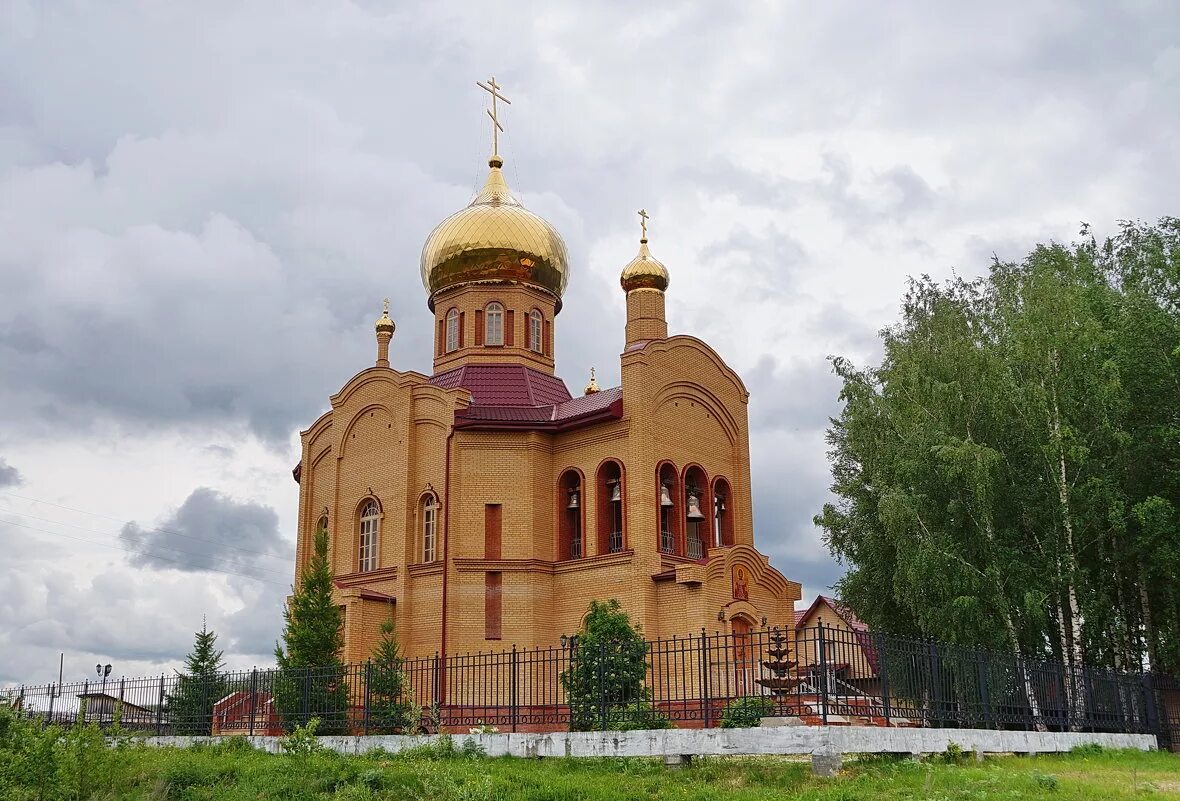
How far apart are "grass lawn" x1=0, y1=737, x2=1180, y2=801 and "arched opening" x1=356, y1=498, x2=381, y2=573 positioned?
281 inches

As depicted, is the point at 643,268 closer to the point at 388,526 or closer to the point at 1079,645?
the point at 388,526

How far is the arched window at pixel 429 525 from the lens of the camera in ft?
63.8

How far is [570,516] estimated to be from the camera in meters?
19.8

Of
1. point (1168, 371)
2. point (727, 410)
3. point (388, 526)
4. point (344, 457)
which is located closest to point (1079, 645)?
point (1168, 371)

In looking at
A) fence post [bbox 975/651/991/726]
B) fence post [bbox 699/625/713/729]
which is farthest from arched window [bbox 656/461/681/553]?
fence post [bbox 699/625/713/729]

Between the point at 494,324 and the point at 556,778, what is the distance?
1344 cm

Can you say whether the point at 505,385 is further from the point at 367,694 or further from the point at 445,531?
the point at 367,694

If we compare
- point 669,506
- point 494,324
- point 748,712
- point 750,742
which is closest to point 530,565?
point 669,506

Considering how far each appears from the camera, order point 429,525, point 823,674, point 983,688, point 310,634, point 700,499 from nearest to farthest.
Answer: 1. point 823,674
2. point 983,688
3. point 310,634
4. point 429,525
5. point 700,499

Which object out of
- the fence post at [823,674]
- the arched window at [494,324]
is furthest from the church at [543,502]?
the fence post at [823,674]

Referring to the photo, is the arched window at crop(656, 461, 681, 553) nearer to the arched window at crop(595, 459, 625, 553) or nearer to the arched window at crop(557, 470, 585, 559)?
the arched window at crop(595, 459, 625, 553)

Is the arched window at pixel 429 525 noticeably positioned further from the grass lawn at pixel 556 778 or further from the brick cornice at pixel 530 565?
the grass lawn at pixel 556 778

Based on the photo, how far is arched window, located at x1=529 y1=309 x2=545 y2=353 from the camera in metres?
22.8

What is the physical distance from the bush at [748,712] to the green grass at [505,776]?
0.83 m
